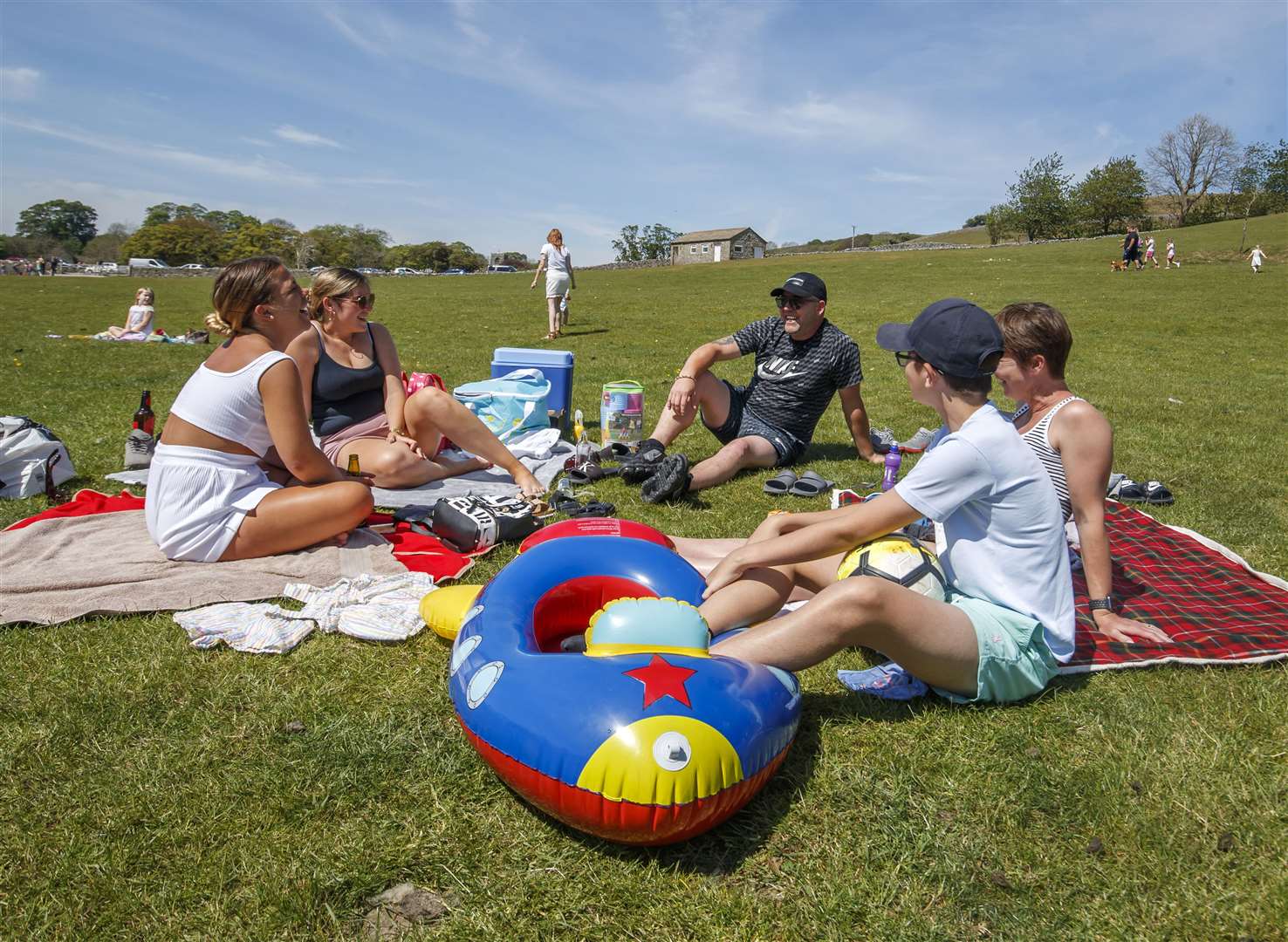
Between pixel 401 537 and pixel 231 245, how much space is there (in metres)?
117

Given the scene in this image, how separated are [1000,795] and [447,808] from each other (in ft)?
6.01

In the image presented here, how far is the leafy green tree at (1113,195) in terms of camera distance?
64375 mm

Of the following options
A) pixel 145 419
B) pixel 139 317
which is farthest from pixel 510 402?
pixel 139 317

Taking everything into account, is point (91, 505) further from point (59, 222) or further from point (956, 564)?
point (59, 222)

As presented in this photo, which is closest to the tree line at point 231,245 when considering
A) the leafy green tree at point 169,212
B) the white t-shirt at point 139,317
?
the leafy green tree at point 169,212

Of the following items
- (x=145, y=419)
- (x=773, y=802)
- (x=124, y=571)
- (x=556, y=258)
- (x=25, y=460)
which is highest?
(x=556, y=258)

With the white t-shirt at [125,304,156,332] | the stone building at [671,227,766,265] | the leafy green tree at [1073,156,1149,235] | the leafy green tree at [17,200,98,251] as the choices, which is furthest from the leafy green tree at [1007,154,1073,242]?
the leafy green tree at [17,200,98,251]

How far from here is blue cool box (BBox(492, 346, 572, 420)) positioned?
313 inches

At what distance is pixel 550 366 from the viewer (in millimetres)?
7996

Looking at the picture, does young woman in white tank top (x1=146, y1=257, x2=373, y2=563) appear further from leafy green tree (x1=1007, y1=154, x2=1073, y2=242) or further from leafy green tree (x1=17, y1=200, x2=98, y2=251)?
leafy green tree (x1=17, y1=200, x2=98, y2=251)

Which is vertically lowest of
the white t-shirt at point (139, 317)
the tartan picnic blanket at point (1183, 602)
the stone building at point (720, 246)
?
the tartan picnic blanket at point (1183, 602)

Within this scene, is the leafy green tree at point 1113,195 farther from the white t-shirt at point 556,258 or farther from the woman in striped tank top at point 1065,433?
the woman in striped tank top at point 1065,433

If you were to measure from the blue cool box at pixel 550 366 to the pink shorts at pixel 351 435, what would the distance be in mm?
2065

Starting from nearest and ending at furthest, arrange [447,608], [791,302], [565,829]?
[565,829]
[447,608]
[791,302]
